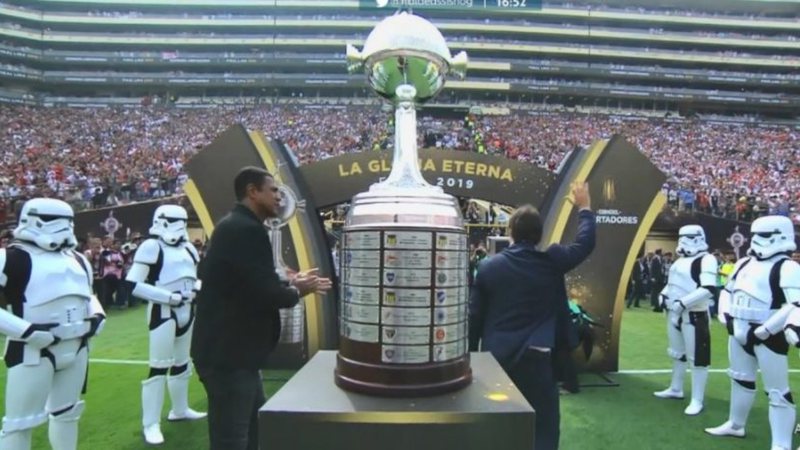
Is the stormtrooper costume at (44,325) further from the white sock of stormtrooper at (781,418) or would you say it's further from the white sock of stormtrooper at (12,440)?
the white sock of stormtrooper at (781,418)

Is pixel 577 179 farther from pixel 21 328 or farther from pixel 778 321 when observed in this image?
pixel 21 328

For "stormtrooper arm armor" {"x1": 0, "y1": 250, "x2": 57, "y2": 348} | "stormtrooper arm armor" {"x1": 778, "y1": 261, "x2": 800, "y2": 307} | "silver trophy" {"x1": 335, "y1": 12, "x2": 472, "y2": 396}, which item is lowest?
"stormtrooper arm armor" {"x1": 0, "y1": 250, "x2": 57, "y2": 348}

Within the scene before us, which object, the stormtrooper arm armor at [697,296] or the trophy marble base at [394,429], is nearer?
the trophy marble base at [394,429]

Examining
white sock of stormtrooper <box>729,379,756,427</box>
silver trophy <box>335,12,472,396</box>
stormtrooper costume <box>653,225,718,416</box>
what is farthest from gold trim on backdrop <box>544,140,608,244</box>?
silver trophy <box>335,12,472,396</box>

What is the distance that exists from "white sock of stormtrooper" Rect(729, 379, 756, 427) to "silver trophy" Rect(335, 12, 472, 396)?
370cm

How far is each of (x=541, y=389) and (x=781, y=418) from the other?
2416 millimetres

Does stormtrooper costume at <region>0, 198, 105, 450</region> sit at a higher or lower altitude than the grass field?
higher

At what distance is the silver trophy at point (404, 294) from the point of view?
1877mm

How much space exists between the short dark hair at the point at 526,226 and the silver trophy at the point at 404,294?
1.04m

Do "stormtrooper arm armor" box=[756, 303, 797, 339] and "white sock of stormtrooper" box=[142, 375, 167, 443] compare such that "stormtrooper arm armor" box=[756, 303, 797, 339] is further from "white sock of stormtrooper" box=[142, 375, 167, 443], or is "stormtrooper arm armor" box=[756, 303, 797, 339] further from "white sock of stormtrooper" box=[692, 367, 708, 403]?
"white sock of stormtrooper" box=[142, 375, 167, 443]

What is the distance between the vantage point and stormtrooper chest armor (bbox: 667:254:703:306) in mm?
5656

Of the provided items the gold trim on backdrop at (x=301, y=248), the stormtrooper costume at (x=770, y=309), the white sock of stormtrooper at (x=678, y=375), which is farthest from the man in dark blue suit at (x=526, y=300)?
the gold trim on backdrop at (x=301, y=248)

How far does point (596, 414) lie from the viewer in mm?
5469

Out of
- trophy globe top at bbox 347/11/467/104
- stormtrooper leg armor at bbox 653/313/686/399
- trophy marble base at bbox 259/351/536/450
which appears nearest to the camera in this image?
trophy marble base at bbox 259/351/536/450
